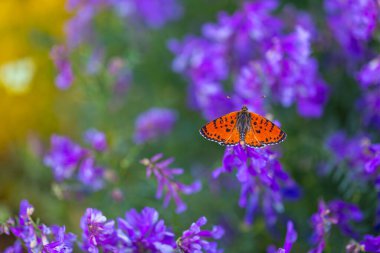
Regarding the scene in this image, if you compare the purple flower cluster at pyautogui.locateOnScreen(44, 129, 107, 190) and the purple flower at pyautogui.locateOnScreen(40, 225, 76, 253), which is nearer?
the purple flower at pyautogui.locateOnScreen(40, 225, 76, 253)

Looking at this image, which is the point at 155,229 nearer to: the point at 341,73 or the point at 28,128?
the point at 341,73

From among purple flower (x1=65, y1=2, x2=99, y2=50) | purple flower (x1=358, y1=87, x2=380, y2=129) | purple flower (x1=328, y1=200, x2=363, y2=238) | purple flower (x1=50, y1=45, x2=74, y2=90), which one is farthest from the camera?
purple flower (x1=65, y1=2, x2=99, y2=50)

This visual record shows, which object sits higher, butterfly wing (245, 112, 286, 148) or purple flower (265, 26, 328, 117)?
purple flower (265, 26, 328, 117)

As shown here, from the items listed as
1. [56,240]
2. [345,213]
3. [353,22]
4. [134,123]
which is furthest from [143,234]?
[134,123]

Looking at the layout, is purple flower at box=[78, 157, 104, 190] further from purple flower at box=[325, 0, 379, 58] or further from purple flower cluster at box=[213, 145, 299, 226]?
purple flower at box=[325, 0, 379, 58]

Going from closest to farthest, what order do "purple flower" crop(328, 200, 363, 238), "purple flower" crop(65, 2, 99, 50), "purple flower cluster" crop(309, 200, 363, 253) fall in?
"purple flower cluster" crop(309, 200, 363, 253) < "purple flower" crop(328, 200, 363, 238) < "purple flower" crop(65, 2, 99, 50)

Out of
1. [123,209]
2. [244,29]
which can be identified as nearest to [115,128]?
[123,209]

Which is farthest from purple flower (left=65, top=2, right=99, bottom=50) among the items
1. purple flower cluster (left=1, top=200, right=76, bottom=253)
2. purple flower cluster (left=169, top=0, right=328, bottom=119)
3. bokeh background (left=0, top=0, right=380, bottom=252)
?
purple flower cluster (left=1, top=200, right=76, bottom=253)
